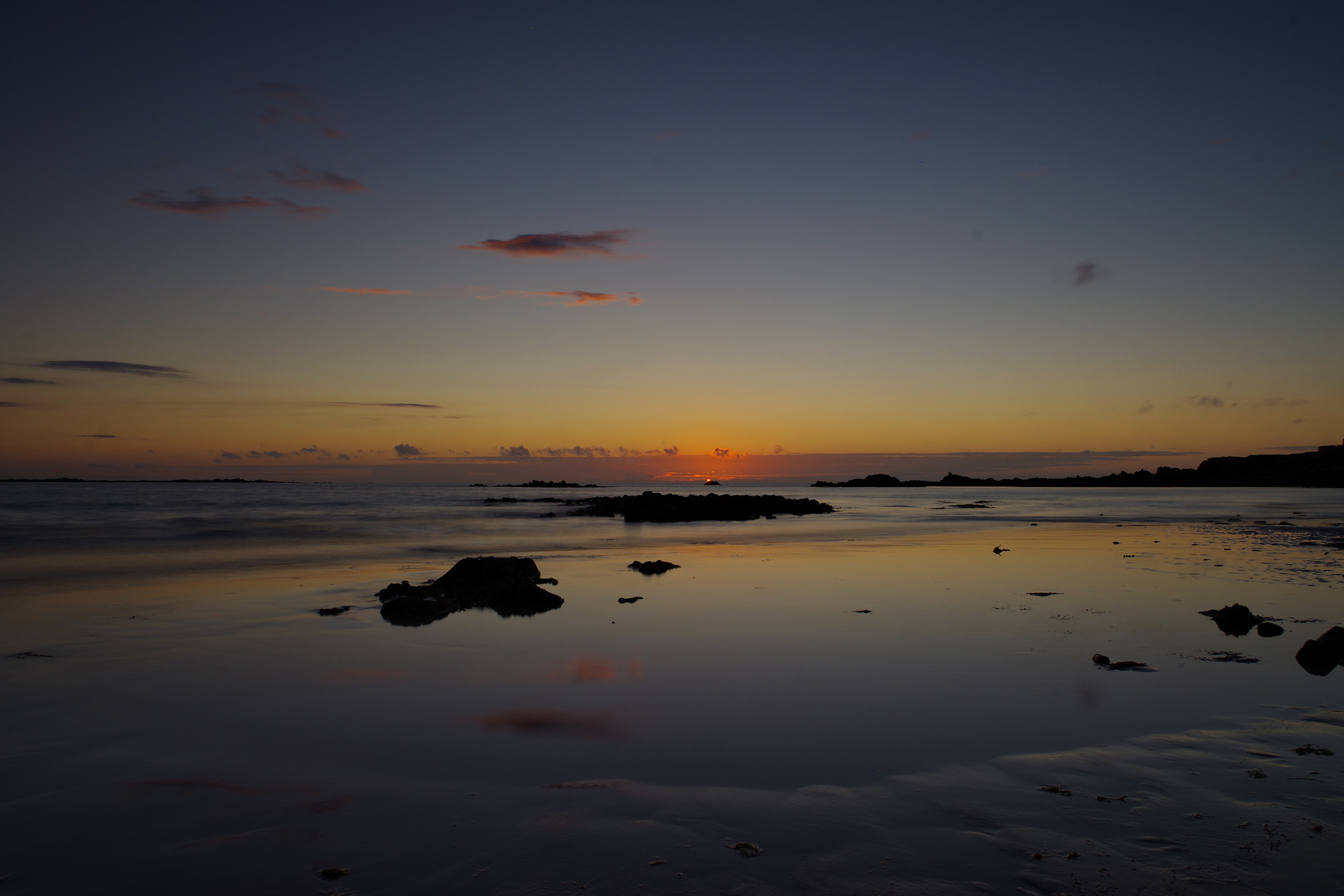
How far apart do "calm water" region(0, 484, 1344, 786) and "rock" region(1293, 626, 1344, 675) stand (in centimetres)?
18

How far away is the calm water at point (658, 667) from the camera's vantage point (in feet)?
18.7

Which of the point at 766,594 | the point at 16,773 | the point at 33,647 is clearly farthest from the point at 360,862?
the point at 766,594

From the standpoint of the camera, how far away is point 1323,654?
25.9ft

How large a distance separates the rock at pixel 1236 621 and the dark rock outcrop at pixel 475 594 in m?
9.96

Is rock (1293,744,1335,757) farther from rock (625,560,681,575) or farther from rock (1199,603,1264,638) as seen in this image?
rock (625,560,681,575)

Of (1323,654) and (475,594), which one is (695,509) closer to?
(475,594)

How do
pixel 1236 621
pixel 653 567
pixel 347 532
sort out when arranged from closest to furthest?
pixel 1236 621, pixel 653 567, pixel 347 532

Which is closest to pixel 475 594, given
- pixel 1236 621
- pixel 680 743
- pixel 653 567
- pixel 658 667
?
pixel 653 567

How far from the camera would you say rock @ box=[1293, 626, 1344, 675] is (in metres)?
7.75

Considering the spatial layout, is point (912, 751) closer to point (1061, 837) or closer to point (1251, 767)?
point (1061, 837)

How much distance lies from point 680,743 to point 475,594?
7882 millimetres

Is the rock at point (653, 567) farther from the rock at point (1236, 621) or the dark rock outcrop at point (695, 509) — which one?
the dark rock outcrop at point (695, 509)

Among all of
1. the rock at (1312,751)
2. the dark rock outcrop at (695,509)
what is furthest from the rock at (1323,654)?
the dark rock outcrop at (695,509)

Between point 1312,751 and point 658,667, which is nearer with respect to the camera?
point 1312,751
